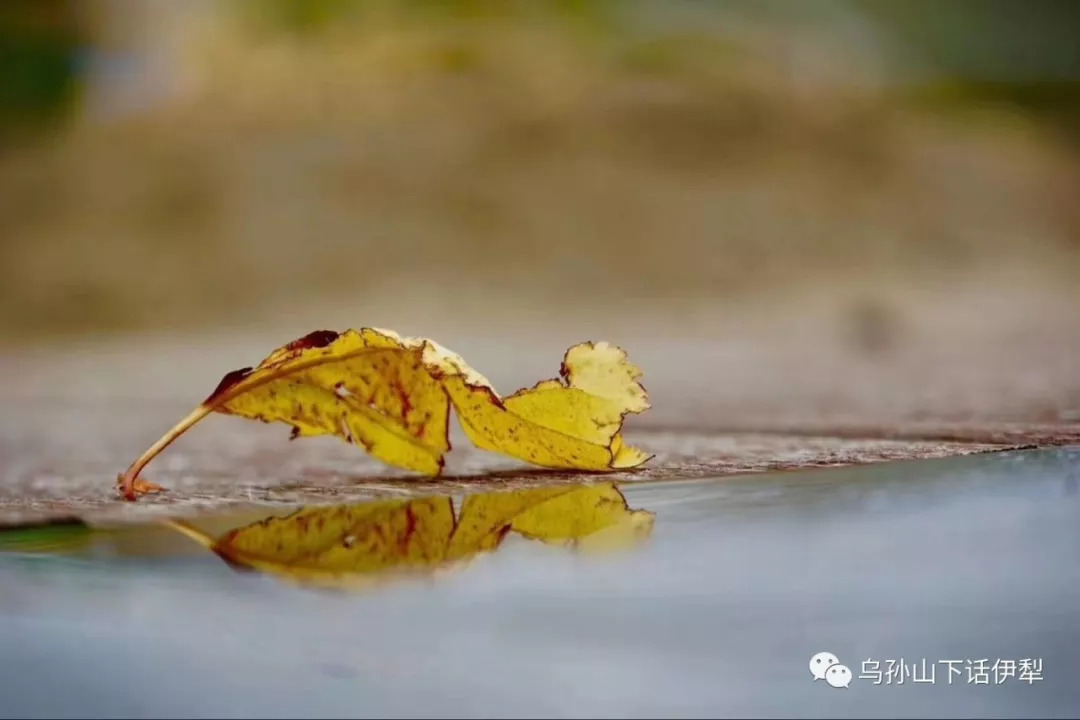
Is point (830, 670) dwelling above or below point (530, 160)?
below

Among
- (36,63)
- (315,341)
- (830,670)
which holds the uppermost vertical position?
(36,63)

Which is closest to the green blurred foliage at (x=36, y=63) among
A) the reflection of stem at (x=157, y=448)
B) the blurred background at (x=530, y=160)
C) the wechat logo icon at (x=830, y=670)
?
the blurred background at (x=530, y=160)

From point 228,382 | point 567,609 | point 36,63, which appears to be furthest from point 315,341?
point 36,63

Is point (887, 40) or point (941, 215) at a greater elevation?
point (887, 40)

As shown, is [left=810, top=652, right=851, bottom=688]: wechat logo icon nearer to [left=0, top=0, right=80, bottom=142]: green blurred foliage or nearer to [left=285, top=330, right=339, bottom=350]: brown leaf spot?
[left=285, top=330, right=339, bottom=350]: brown leaf spot

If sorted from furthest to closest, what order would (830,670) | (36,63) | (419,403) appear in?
(36,63) < (419,403) < (830,670)

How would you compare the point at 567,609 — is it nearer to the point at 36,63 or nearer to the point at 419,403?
the point at 419,403

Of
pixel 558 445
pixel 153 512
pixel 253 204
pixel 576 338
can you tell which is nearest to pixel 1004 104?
pixel 576 338

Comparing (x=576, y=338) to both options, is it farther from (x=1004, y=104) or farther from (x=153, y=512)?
(x=153, y=512)
